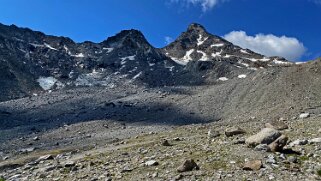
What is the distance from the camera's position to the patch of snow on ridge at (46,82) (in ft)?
586

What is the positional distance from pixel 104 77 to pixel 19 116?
8416 centimetres

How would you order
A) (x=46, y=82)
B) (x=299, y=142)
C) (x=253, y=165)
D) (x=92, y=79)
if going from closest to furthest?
(x=253, y=165) → (x=299, y=142) → (x=46, y=82) → (x=92, y=79)

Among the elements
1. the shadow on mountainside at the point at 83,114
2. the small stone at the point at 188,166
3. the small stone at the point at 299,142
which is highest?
the shadow on mountainside at the point at 83,114

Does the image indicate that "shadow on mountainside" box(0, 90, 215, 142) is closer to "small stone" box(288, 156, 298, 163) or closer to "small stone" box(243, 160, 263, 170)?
"small stone" box(288, 156, 298, 163)

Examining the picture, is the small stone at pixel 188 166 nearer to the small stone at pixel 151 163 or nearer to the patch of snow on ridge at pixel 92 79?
the small stone at pixel 151 163

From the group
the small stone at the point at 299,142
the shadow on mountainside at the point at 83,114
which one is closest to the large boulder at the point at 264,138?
the small stone at the point at 299,142

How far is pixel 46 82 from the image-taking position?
186250mm

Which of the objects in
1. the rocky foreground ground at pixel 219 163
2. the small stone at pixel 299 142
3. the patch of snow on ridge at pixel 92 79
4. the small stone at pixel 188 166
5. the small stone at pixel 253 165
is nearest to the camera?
the rocky foreground ground at pixel 219 163

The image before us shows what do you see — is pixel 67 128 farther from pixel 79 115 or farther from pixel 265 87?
pixel 265 87

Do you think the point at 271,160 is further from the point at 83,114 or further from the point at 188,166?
the point at 83,114

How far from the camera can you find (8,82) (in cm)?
16788

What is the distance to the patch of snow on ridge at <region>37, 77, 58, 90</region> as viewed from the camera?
179 metres

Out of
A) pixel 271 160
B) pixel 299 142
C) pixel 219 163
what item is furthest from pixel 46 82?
pixel 271 160

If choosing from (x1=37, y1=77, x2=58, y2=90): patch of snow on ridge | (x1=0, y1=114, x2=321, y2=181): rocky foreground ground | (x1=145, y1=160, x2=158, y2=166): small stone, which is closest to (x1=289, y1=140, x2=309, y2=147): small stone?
(x1=0, y1=114, x2=321, y2=181): rocky foreground ground
